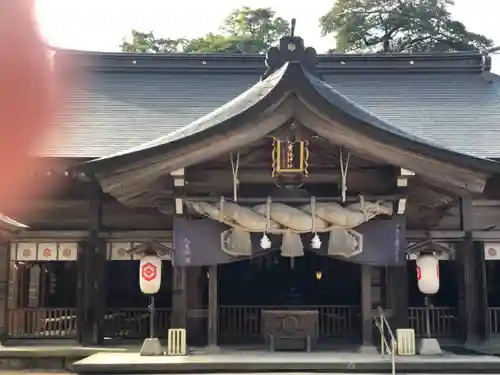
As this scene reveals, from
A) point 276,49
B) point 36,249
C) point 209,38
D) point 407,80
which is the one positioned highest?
point 209,38

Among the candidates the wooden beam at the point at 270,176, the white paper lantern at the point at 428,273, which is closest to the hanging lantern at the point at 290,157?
the wooden beam at the point at 270,176

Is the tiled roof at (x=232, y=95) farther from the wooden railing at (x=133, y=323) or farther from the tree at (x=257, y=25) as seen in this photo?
the tree at (x=257, y=25)

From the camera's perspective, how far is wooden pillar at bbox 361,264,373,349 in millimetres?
9281

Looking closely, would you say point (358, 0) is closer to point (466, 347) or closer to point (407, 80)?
point (407, 80)

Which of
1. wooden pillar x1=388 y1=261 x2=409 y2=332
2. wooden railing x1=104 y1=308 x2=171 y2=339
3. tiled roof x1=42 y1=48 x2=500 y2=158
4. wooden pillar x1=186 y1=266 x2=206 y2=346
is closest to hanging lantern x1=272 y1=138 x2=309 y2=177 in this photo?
wooden pillar x1=388 y1=261 x2=409 y2=332

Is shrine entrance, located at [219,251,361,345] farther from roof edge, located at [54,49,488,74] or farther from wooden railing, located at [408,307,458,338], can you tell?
roof edge, located at [54,49,488,74]

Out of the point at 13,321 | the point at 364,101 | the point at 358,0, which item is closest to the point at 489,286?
the point at 364,101

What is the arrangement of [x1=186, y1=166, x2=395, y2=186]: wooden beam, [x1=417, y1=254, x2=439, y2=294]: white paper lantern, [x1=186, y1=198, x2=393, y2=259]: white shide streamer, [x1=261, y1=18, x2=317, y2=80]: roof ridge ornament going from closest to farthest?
[x1=186, y1=198, x2=393, y2=259]: white shide streamer → [x1=186, y1=166, x2=395, y2=186]: wooden beam → [x1=261, y1=18, x2=317, y2=80]: roof ridge ornament → [x1=417, y1=254, x2=439, y2=294]: white paper lantern

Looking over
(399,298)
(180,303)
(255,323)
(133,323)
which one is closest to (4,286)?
(133,323)

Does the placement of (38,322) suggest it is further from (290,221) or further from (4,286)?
(290,221)

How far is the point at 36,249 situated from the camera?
39.7 ft

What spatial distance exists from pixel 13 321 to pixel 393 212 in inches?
292

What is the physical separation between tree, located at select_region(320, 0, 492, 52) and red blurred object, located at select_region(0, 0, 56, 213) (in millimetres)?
22527

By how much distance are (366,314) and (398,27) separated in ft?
93.4
